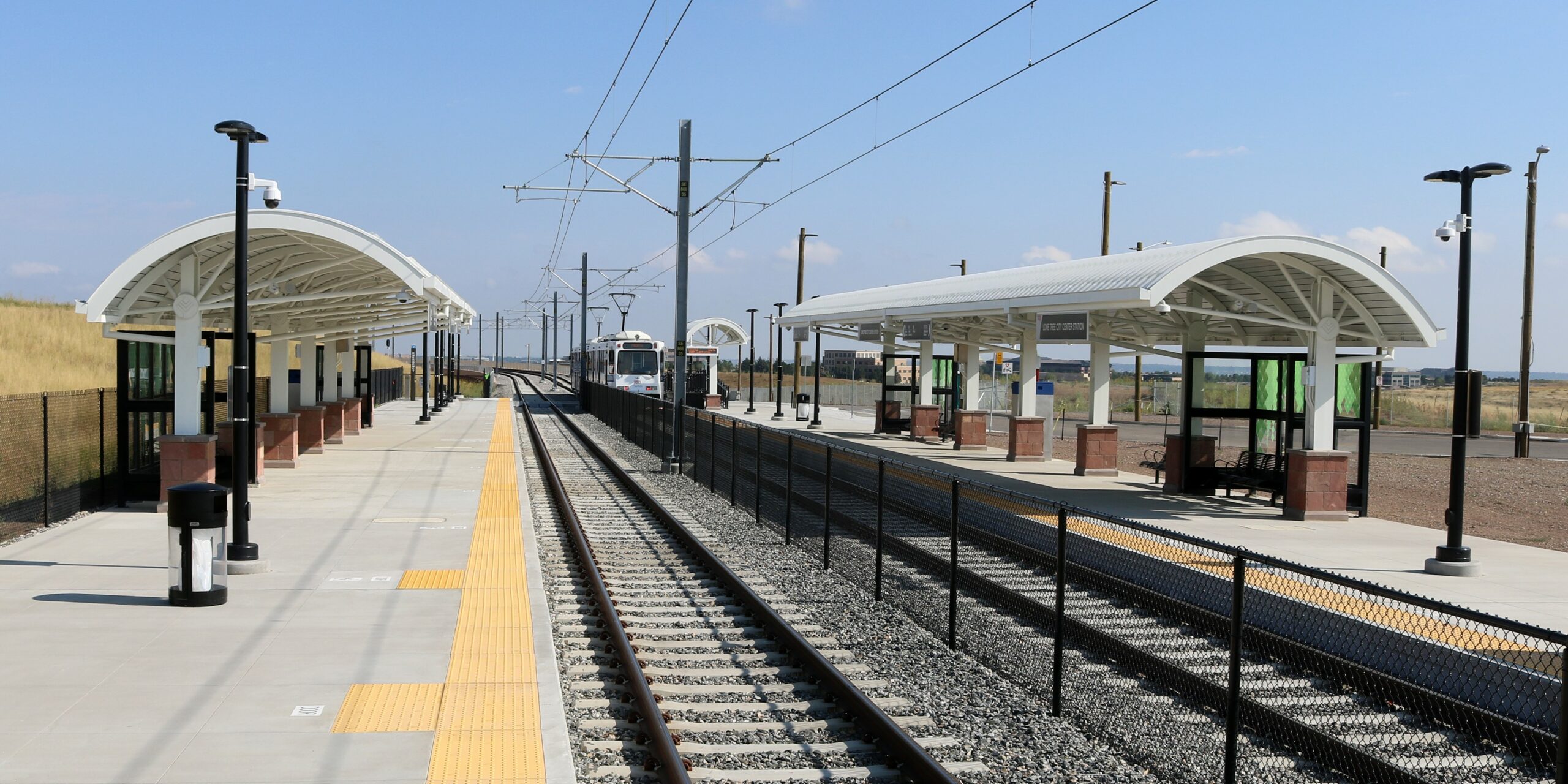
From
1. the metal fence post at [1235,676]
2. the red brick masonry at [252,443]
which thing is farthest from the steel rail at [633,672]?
the red brick masonry at [252,443]

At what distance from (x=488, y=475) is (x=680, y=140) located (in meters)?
7.94

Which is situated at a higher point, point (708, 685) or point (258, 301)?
point (258, 301)

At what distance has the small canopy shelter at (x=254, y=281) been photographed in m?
16.2

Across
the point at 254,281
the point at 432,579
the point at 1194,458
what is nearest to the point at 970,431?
the point at 1194,458

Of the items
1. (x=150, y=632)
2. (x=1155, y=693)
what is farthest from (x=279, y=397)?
(x=1155, y=693)

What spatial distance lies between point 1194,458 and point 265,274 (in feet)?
52.8

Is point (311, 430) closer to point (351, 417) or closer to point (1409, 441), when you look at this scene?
point (351, 417)

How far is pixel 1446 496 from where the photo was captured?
2395cm

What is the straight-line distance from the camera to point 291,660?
8617 mm

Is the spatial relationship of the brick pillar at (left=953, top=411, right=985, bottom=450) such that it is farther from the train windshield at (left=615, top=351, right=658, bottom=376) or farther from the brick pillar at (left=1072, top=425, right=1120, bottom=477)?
the train windshield at (left=615, top=351, right=658, bottom=376)

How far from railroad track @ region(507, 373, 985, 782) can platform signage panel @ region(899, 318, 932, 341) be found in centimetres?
1563

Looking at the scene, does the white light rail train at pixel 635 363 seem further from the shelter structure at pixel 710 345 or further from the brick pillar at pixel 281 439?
the brick pillar at pixel 281 439

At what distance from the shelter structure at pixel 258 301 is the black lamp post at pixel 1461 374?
12.3 meters

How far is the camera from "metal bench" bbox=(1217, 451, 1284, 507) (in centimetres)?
1892
